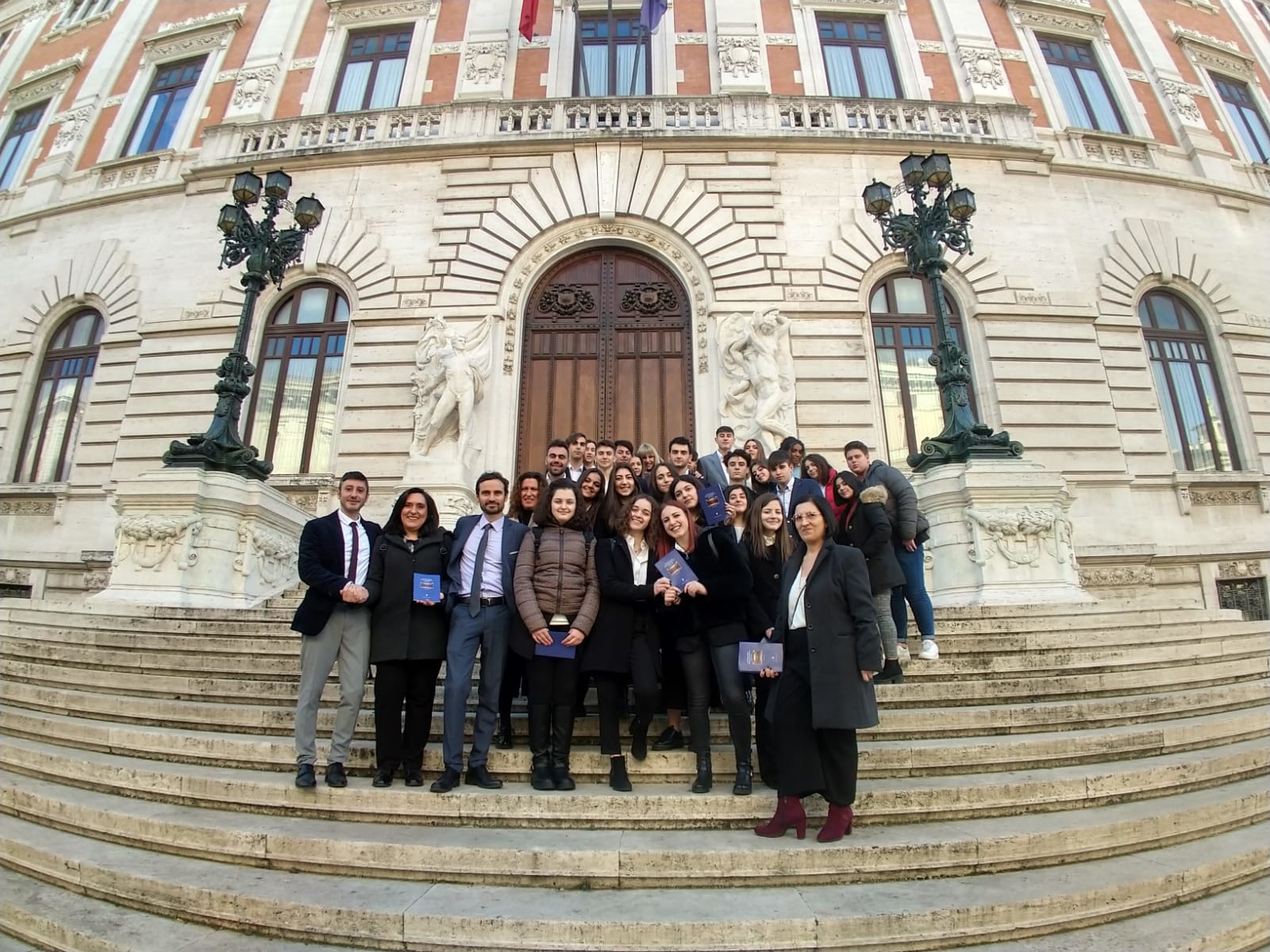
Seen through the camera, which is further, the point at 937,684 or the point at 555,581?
the point at 937,684

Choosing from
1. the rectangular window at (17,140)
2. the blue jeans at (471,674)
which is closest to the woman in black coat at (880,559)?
the blue jeans at (471,674)

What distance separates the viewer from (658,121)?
13.5m

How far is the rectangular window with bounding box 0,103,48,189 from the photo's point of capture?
54.6 feet

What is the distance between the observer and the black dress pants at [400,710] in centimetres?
395

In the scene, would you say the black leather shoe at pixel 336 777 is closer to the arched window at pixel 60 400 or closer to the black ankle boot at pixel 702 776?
the black ankle boot at pixel 702 776

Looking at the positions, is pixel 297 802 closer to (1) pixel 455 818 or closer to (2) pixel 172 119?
(1) pixel 455 818

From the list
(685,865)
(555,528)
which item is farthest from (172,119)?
(685,865)

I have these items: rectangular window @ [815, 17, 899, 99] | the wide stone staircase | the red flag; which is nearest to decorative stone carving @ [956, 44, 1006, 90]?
rectangular window @ [815, 17, 899, 99]

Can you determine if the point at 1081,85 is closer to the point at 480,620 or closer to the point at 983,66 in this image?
Result: the point at 983,66

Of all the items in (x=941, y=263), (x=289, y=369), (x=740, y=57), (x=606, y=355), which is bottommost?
(x=941, y=263)

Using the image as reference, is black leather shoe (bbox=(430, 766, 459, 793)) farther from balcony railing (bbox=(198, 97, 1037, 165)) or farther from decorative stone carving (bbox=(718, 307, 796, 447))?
balcony railing (bbox=(198, 97, 1037, 165))

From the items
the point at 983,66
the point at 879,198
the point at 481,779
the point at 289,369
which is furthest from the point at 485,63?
the point at 481,779

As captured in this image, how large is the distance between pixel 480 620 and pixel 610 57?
1509cm

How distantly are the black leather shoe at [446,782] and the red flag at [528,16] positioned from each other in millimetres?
15188
